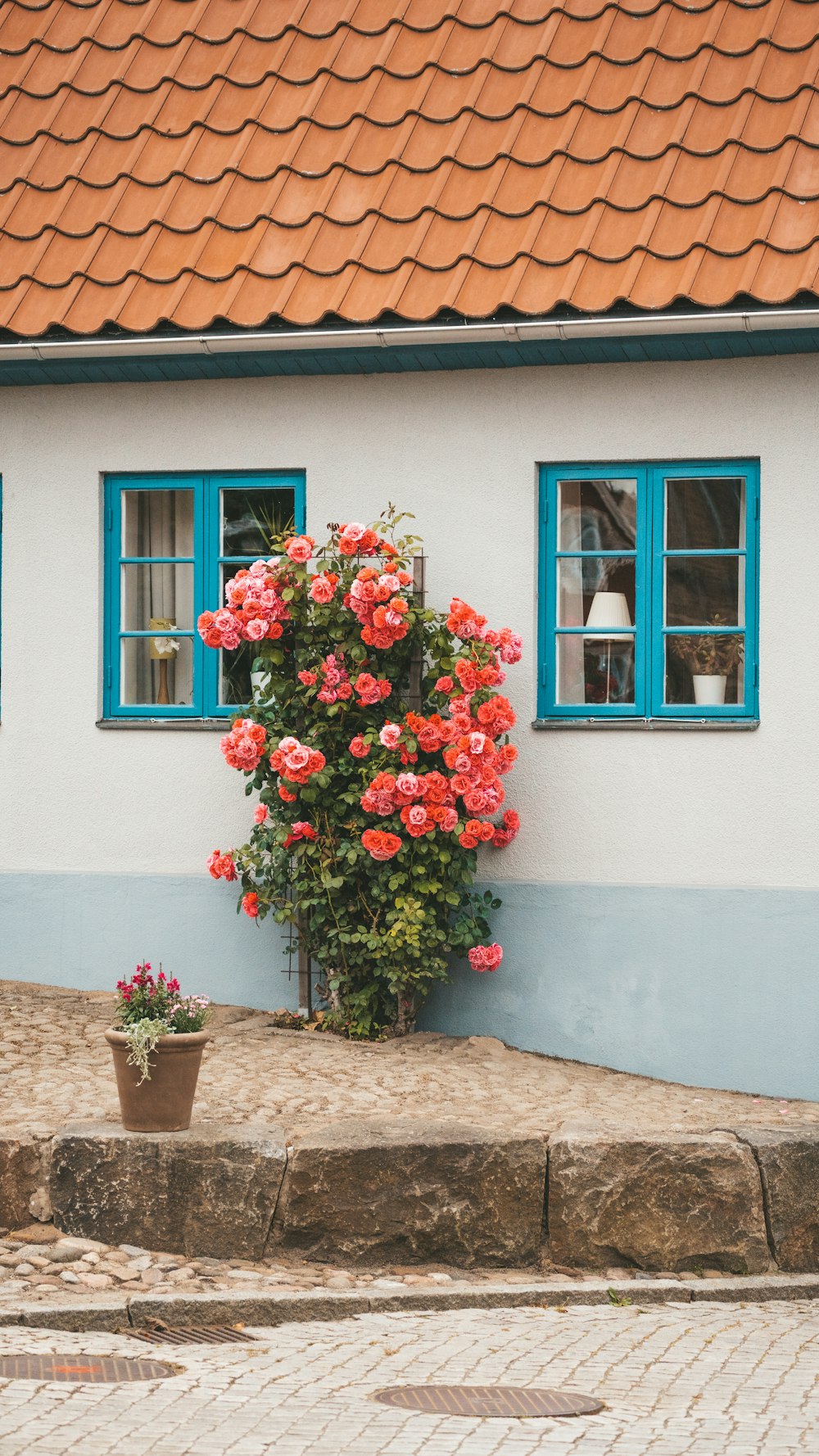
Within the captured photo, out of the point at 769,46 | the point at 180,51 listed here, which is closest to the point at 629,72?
the point at 769,46

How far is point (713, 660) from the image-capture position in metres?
9.10

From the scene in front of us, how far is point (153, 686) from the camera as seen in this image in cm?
992

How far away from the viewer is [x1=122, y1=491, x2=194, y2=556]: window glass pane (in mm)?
9844

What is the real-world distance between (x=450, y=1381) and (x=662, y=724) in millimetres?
4338

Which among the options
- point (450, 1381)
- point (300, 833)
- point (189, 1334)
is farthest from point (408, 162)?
point (450, 1381)

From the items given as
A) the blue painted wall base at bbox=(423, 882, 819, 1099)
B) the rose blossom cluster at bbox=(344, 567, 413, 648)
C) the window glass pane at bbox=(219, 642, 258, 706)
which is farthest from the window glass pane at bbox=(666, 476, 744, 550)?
the window glass pane at bbox=(219, 642, 258, 706)

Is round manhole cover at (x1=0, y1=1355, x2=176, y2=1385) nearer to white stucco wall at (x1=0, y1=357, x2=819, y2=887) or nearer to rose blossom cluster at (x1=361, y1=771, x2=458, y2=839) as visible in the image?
rose blossom cluster at (x1=361, y1=771, x2=458, y2=839)

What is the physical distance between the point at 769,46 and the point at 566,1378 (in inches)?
278

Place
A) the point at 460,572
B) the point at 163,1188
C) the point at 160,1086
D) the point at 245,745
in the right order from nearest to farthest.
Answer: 1. the point at 163,1188
2. the point at 160,1086
3. the point at 245,745
4. the point at 460,572

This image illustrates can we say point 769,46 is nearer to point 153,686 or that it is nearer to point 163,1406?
point 153,686

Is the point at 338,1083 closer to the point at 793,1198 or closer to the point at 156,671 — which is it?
the point at 793,1198

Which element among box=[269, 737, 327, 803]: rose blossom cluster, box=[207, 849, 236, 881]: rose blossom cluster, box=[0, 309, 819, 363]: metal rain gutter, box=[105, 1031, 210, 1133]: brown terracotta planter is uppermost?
box=[0, 309, 819, 363]: metal rain gutter

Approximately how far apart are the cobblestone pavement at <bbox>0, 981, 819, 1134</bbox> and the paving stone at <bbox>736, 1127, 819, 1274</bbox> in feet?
1.31

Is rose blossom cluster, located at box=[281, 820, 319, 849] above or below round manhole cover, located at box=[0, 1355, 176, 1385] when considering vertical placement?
above
